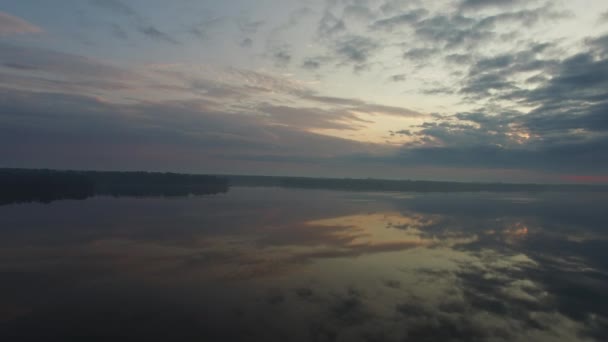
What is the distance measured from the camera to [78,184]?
8975 cm

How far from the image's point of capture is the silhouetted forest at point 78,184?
67431 millimetres

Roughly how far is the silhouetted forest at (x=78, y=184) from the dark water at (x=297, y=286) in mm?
44320

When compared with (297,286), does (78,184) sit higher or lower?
higher

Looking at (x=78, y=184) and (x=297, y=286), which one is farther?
(x=78, y=184)

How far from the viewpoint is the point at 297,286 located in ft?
52.0

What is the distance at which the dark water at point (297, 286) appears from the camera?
37.8 feet

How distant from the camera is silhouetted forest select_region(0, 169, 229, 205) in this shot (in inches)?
2655

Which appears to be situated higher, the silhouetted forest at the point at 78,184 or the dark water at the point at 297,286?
the silhouetted forest at the point at 78,184


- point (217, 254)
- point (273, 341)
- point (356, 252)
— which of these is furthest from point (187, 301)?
point (356, 252)

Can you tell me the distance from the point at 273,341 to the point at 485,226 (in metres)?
32.5

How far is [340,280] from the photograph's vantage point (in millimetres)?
16891

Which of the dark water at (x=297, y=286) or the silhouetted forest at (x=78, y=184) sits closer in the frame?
the dark water at (x=297, y=286)

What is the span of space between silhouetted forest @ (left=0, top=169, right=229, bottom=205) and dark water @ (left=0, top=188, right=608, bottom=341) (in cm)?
4432

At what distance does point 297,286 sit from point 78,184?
3588 inches
